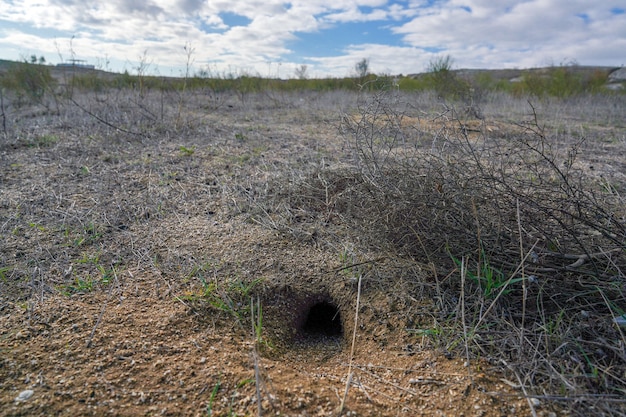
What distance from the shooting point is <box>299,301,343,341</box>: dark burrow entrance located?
2.21m

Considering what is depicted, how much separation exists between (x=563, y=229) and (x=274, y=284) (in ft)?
4.68

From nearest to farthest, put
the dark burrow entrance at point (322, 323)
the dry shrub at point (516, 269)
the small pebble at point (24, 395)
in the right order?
the small pebble at point (24, 395) < the dry shrub at point (516, 269) < the dark burrow entrance at point (322, 323)

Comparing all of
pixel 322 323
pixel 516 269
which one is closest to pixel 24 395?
pixel 322 323

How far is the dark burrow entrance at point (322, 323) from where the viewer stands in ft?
7.24

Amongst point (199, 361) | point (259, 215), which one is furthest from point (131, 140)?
point (199, 361)

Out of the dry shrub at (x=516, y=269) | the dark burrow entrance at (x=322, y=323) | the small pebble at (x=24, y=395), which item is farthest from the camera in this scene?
the dark burrow entrance at (x=322, y=323)

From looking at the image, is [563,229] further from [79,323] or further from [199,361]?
[79,323]

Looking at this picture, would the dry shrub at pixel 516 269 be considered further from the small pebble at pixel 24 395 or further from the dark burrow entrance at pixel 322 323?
the small pebble at pixel 24 395

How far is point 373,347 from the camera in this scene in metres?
1.92

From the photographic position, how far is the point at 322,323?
229 centimetres

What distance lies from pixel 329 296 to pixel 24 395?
4.45 ft

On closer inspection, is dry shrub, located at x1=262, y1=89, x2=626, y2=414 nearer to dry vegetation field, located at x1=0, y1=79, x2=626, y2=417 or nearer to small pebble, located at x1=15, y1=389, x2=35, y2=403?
dry vegetation field, located at x1=0, y1=79, x2=626, y2=417

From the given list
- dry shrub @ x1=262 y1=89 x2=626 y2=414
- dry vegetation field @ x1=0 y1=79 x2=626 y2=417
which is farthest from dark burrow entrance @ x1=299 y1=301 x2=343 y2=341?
dry shrub @ x1=262 y1=89 x2=626 y2=414

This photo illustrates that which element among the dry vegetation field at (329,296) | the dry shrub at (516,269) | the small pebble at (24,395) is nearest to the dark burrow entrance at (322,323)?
the dry vegetation field at (329,296)
